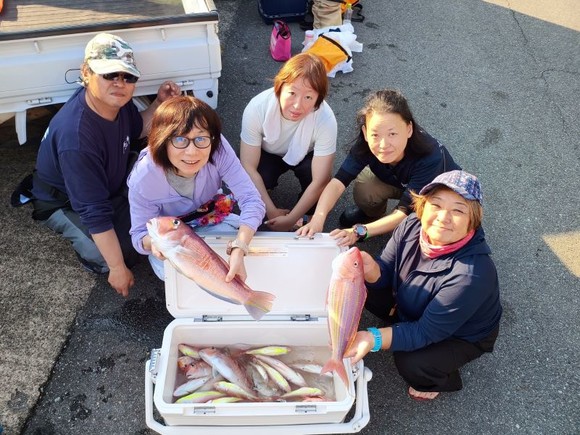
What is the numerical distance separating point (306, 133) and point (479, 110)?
249 cm

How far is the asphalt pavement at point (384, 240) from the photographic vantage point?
8.36 feet

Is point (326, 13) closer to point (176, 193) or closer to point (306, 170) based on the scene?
point (306, 170)

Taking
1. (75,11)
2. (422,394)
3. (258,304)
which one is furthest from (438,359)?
(75,11)

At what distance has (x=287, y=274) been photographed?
97.3 inches

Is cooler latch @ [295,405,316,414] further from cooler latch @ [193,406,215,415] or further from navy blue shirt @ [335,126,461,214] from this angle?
navy blue shirt @ [335,126,461,214]

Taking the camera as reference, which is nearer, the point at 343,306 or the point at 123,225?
the point at 343,306

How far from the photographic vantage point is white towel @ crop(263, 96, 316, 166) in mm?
2871

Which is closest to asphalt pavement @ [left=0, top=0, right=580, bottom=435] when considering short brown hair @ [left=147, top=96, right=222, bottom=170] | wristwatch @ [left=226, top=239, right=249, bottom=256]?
wristwatch @ [left=226, top=239, right=249, bottom=256]

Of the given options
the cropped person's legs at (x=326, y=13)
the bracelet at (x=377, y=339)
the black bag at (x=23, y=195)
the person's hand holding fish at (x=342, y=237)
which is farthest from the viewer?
the cropped person's legs at (x=326, y=13)

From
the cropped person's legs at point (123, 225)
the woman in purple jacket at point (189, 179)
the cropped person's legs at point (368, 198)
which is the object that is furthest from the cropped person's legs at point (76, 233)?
the cropped person's legs at point (368, 198)

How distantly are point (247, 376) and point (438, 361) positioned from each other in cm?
97

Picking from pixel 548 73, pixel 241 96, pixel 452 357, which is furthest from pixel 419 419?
pixel 548 73

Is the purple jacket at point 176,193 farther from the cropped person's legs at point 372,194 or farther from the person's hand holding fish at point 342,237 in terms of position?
the cropped person's legs at point 372,194

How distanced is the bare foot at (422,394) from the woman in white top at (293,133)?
123 centimetres
